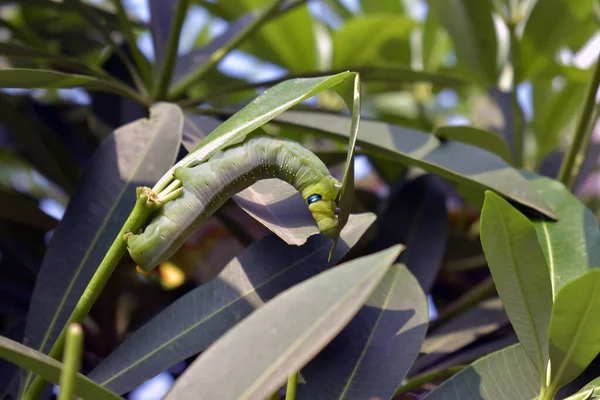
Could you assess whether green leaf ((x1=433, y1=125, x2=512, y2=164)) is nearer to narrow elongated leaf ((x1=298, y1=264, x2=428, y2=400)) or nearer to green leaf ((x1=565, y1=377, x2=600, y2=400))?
narrow elongated leaf ((x1=298, y1=264, x2=428, y2=400))

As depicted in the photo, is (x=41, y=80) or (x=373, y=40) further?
(x=373, y=40)

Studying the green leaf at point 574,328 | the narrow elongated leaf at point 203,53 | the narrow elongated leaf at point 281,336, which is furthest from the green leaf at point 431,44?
the narrow elongated leaf at point 281,336

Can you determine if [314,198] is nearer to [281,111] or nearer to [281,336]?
[281,111]

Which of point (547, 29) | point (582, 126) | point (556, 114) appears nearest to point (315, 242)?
point (582, 126)

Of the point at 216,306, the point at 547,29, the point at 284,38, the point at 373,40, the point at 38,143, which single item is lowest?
the point at 216,306

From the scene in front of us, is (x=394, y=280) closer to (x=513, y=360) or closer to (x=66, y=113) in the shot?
(x=513, y=360)

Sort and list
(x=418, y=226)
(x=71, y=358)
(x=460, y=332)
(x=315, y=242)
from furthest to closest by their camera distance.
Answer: (x=418, y=226), (x=460, y=332), (x=315, y=242), (x=71, y=358)

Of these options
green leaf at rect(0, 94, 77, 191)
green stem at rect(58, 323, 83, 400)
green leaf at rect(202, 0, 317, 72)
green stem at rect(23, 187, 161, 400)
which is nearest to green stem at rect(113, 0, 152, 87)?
green leaf at rect(0, 94, 77, 191)
